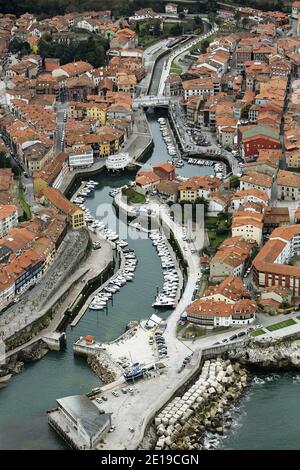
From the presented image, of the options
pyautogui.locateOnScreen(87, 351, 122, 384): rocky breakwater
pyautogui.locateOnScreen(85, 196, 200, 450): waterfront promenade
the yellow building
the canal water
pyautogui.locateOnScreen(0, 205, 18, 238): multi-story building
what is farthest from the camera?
the yellow building

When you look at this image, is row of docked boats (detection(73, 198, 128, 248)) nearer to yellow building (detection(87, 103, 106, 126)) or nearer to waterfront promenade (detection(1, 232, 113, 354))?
waterfront promenade (detection(1, 232, 113, 354))

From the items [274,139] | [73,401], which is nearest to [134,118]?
[274,139]

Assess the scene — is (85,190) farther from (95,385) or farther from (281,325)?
(95,385)

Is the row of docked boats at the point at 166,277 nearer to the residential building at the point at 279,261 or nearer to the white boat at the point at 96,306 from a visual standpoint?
the white boat at the point at 96,306

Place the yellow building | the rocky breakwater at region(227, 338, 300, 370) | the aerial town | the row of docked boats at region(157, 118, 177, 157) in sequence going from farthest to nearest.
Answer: the yellow building, the row of docked boats at region(157, 118, 177, 157), the rocky breakwater at region(227, 338, 300, 370), the aerial town

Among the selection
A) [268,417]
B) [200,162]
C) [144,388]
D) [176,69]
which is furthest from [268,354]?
[176,69]

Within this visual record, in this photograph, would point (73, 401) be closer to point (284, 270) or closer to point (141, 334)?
point (141, 334)

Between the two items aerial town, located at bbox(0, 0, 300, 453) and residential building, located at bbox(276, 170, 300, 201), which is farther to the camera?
residential building, located at bbox(276, 170, 300, 201)

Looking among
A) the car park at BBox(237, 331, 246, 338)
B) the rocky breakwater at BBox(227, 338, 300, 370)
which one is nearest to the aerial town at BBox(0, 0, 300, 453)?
the rocky breakwater at BBox(227, 338, 300, 370)
